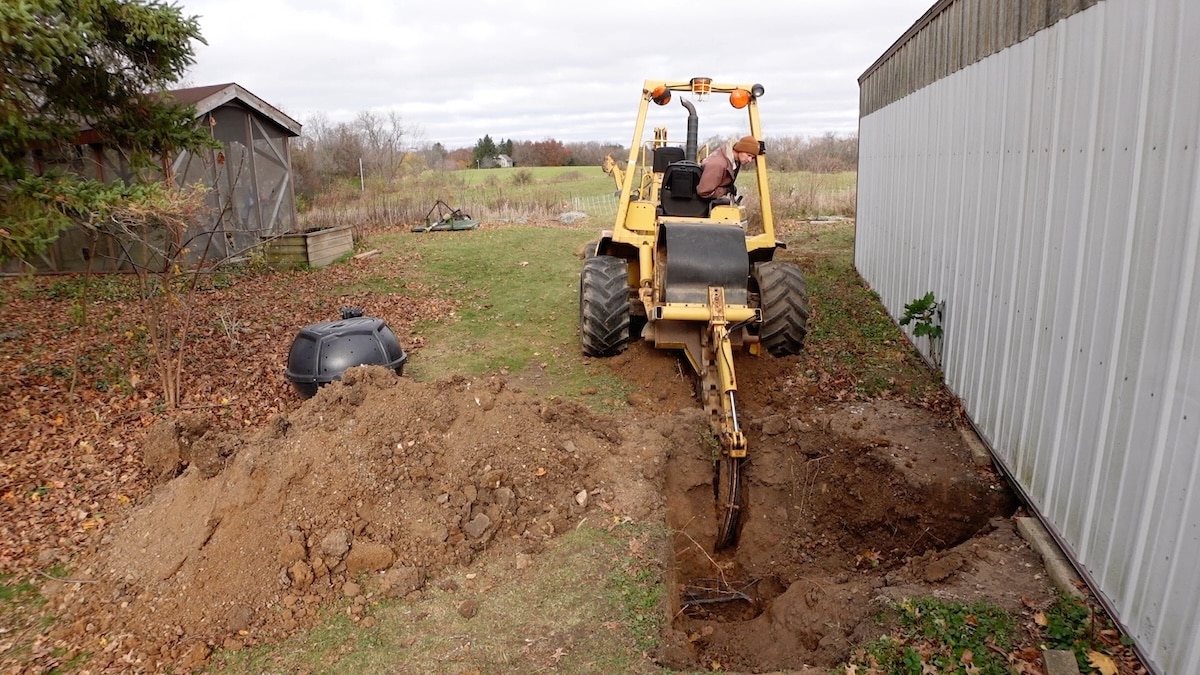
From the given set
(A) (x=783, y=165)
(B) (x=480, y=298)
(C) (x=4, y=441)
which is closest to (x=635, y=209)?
(B) (x=480, y=298)

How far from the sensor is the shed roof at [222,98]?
14.0m

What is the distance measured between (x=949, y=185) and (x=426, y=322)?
6866 mm

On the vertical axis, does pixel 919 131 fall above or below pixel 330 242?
above

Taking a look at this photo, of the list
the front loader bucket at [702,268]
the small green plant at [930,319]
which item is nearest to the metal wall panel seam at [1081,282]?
the front loader bucket at [702,268]

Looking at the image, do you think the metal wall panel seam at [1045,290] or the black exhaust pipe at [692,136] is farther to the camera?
the black exhaust pipe at [692,136]

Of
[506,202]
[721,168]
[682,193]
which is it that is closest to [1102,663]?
[721,168]

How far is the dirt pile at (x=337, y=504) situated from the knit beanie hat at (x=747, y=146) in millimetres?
2958

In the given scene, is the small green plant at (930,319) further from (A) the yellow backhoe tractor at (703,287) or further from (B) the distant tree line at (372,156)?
(B) the distant tree line at (372,156)

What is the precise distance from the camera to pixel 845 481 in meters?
5.76

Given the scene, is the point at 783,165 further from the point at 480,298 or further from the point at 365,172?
the point at 480,298

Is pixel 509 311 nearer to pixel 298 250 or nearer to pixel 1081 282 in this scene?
pixel 298 250

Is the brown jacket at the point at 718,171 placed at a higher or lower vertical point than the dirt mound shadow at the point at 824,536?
higher

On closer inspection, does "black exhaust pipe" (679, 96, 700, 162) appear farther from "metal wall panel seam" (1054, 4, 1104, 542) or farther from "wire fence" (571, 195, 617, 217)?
"wire fence" (571, 195, 617, 217)

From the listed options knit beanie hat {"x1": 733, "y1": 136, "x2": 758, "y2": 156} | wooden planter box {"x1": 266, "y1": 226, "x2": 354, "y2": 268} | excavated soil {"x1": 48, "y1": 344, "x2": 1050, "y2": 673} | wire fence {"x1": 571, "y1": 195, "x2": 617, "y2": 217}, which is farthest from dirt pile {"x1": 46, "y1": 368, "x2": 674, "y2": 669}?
wire fence {"x1": 571, "y1": 195, "x2": 617, "y2": 217}
